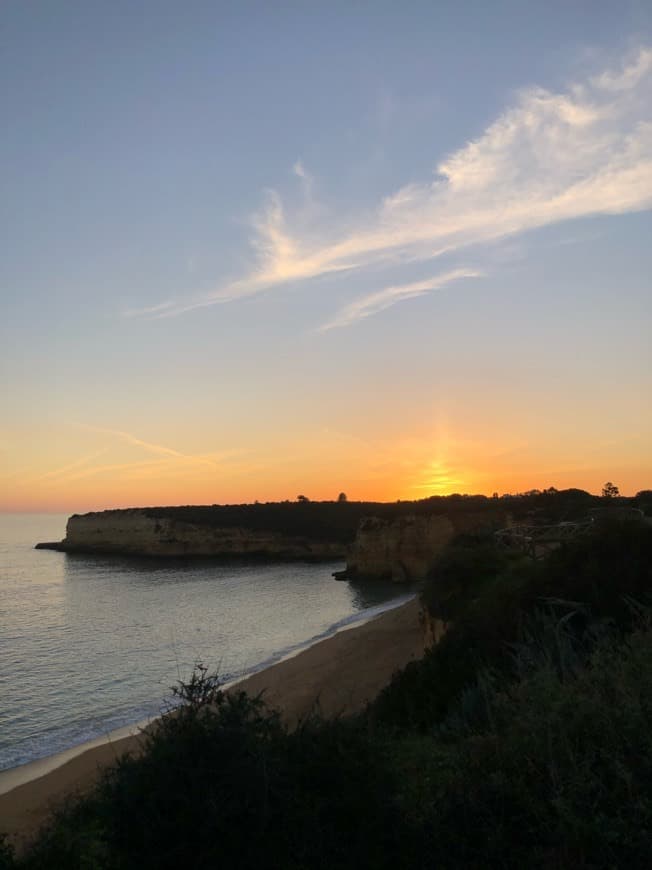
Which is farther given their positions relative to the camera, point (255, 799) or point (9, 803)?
point (9, 803)

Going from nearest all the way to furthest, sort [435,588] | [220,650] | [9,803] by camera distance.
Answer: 1. [9,803]
2. [435,588]
3. [220,650]

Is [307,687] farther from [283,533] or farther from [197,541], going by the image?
[283,533]

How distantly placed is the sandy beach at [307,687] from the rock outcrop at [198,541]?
59.5 m

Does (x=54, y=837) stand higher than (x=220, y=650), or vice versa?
(x=54, y=837)

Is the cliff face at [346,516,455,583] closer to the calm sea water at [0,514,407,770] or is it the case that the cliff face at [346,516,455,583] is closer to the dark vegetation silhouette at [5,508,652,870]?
the calm sea water at [0,514,407,770]

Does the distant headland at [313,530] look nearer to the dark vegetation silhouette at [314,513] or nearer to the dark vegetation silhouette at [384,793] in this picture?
the dark vegetation silhouette at [314,513]

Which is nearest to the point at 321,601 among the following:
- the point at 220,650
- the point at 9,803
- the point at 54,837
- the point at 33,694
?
the point at 220,650

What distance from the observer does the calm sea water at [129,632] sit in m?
18.2

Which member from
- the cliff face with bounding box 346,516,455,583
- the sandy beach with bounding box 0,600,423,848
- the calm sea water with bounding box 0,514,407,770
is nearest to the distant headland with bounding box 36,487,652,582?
the cliff face with bounding box 346,516,455,583

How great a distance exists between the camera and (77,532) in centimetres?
9938

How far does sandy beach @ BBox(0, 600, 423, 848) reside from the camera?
11.9m

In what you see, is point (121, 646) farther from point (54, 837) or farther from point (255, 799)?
point (255, 799)

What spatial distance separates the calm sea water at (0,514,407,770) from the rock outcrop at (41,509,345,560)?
21.9m

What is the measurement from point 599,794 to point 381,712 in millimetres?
6069
